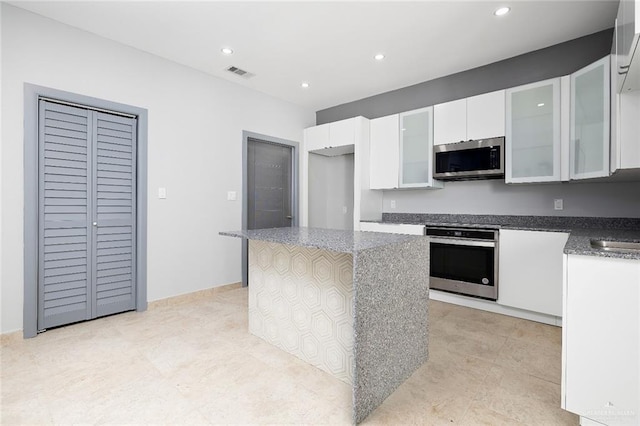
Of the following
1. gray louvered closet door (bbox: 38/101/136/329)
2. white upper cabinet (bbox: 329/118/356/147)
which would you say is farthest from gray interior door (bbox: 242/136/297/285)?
gray louvered closet door (bbox: 38/101/136/329)

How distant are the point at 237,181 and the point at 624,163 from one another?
357cm

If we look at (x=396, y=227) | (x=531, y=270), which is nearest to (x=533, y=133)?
(x=531, y=270)

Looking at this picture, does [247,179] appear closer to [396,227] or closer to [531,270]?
[396,227]

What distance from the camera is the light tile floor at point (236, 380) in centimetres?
156

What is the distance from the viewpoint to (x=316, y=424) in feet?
4.92

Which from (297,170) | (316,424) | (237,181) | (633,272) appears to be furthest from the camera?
(297,170)

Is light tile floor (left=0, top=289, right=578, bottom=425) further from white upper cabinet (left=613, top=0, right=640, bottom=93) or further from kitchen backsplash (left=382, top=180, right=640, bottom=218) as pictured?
white upper cabinet (left=613, top=0, right=640, bottom=93)

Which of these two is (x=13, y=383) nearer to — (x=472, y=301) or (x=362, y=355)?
(x=362, y=355)

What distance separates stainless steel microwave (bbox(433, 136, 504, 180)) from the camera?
313cm

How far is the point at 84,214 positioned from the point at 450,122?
147 inches

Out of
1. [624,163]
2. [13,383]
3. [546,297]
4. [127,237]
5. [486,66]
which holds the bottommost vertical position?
[13,383]

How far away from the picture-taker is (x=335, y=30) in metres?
2.72

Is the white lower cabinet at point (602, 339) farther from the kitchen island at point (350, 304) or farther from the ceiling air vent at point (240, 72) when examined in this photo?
the ceiling air vent at point (240, 72)

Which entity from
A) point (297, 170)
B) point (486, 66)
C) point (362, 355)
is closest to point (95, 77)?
point (297, 170)
